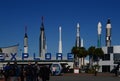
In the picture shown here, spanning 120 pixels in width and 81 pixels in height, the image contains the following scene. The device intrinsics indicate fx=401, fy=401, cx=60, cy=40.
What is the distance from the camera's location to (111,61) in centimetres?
10612

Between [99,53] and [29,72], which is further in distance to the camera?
[99,53]

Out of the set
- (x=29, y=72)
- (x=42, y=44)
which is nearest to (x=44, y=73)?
(x=29, y=72)

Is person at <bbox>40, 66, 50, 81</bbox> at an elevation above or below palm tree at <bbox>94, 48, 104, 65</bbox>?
below

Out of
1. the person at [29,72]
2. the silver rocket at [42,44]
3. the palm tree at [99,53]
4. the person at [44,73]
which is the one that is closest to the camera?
the person at [29,72]

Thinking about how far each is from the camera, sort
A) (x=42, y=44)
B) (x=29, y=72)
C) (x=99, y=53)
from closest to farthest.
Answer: (x=29, y=72) < (x=99, y=53) < (x=42, y=44)

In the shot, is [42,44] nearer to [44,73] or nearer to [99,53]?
[99,53]

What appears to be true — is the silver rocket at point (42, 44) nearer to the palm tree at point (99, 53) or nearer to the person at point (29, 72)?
the palm tree at point (99, 53)

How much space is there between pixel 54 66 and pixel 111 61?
49887 mm

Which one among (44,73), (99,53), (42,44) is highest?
(42,44)

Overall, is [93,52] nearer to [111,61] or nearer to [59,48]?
[111,61]

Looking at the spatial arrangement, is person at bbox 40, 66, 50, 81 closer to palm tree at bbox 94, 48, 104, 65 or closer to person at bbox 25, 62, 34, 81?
person at bbox 25, 62, 34, 81

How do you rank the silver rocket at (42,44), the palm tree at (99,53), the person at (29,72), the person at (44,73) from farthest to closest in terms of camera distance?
the silver rocket at (42,44)
the palm tree at (99,53)
the person at (44,73)
the person at (29,72)

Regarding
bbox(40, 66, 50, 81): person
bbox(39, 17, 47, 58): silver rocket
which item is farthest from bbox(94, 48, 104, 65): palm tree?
bbox(40, 66, 50, 81): person

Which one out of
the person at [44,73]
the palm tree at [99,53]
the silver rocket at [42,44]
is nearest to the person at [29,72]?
the person at [44,73]
